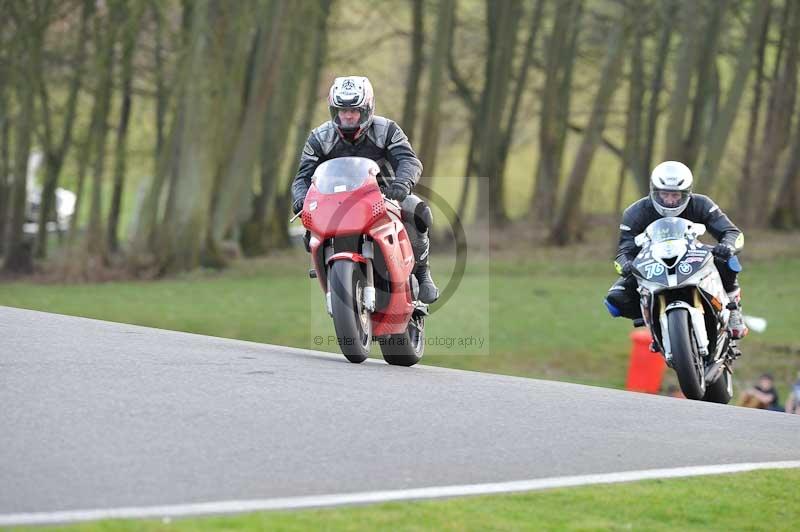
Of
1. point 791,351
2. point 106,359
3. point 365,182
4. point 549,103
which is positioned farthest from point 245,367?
point 549,103

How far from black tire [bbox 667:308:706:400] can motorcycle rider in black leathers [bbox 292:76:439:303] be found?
6.97 ft

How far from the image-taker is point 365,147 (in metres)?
12.3

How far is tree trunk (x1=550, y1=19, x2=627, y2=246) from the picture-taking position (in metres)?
35.5

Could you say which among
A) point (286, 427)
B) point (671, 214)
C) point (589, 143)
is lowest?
point (286, 427)

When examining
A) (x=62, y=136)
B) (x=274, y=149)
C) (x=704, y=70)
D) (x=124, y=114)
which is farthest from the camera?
(x=274, y=149)

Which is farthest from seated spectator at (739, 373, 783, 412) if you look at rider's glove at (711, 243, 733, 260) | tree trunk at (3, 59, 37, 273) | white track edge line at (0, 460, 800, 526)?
tree trunk at (3, 59, 37, 273)

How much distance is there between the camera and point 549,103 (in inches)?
1598

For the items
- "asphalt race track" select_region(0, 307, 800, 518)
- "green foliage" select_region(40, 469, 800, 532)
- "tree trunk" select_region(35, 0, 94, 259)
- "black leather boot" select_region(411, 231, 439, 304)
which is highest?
"tree trunk" select_region(35, 0, 94, 259)

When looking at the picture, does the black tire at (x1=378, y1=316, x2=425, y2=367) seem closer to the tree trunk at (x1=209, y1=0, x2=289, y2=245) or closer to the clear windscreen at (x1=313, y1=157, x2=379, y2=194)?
the clear windscreen at (x1=313, y1=157, x2=379, y2=194)

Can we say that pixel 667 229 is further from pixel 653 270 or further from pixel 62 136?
pixel 62 136

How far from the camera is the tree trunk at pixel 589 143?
3550cm

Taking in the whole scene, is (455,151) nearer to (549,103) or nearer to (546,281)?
(549,103)

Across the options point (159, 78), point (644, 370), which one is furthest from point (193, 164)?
point (644, 370)

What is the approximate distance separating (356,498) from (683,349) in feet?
18.6
